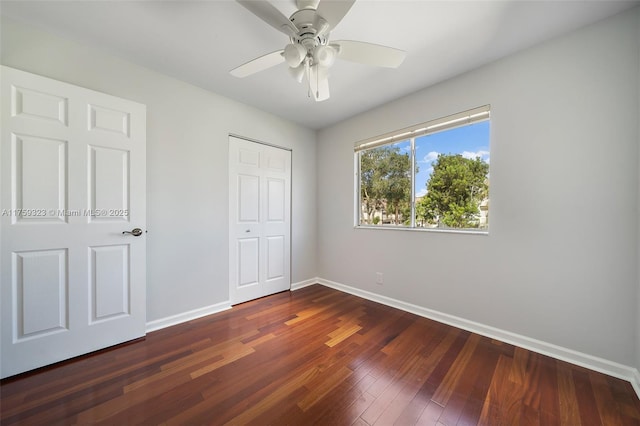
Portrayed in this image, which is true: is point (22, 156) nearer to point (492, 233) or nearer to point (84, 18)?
point (84, 18)

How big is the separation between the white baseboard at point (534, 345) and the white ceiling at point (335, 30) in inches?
93.9

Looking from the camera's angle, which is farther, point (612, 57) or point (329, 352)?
point (329, 352)

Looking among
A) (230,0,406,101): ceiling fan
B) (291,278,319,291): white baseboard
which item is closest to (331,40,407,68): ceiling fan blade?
(230,0,406,101): ceiling fan

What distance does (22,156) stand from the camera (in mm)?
1575

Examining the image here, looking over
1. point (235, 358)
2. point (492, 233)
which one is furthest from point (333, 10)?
point (235, 358)

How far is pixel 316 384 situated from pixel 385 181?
227 cm

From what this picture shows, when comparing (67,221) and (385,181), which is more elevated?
(385,181)

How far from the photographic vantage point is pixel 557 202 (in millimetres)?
1768

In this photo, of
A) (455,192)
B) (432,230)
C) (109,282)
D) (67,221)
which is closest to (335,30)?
(455,192)

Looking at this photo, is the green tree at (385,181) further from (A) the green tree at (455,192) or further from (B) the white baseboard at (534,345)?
(B) the white baseboard at (534,345)

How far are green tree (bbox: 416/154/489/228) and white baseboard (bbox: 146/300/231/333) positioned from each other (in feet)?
8.14

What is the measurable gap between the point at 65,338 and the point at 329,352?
1982mm

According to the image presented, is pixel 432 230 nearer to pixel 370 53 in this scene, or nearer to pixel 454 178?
pixel 454 178

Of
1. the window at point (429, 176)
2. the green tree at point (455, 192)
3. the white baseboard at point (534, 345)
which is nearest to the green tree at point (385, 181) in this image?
the window at point (429, 176)
